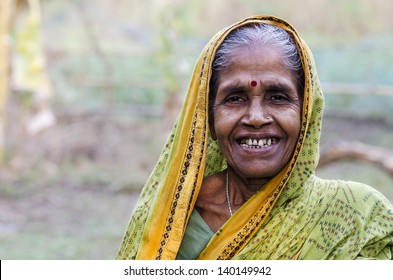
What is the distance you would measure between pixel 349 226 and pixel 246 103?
492 millimetres

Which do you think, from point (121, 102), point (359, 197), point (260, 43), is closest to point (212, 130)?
point (260, 43)

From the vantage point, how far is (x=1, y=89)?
9.96 m

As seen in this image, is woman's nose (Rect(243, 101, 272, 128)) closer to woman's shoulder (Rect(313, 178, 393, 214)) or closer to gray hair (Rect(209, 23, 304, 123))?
gray hair (Rect(209, 23, 304, 123))

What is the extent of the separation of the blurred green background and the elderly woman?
5165mm

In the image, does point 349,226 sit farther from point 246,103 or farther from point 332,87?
point 332,87

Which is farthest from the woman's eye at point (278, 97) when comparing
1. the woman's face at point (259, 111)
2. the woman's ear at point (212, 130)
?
the woman's ear at point (212, 130)

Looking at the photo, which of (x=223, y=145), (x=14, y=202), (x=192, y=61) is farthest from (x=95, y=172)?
(x=223, y=145)

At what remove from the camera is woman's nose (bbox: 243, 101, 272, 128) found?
95.7 inches

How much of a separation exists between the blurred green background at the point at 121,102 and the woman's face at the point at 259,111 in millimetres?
5334

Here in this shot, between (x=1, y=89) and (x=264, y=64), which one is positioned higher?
(x=264, y=64)

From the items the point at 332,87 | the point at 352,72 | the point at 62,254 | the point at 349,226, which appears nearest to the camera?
the point at 349,226

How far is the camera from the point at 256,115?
2.43 metres

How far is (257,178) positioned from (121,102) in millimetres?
11986

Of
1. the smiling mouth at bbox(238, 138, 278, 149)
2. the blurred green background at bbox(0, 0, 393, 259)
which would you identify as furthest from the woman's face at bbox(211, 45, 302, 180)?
the blurred green background at bbox(0, 0, 393, 259)
